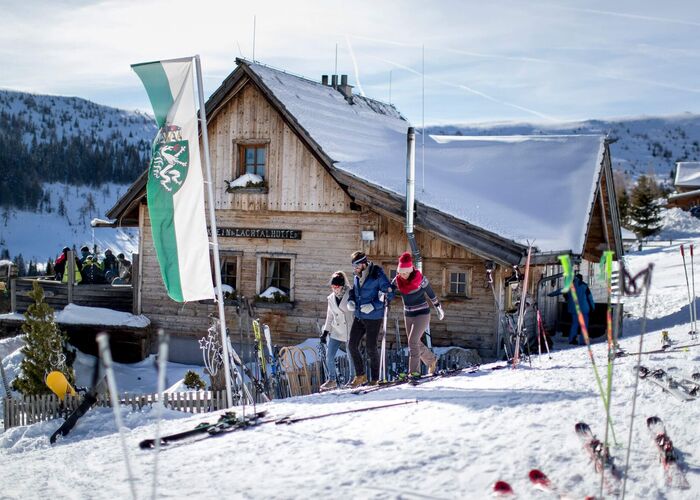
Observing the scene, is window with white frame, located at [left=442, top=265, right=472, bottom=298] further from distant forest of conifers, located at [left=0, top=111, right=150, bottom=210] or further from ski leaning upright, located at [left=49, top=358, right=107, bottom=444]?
distant forest of conifers, located at [left=0, top=111, right=150, bottom=210]

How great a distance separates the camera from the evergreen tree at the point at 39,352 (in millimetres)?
12656

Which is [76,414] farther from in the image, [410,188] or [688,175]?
[688,175]

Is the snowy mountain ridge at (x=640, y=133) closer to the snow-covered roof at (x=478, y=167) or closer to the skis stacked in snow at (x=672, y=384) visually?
the snow-covered roof at (x=478, y=167)

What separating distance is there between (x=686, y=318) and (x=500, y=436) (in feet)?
39.7

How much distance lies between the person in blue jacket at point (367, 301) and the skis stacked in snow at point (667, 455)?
183 inches

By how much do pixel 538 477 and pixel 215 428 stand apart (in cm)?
345

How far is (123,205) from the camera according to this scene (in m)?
18.6

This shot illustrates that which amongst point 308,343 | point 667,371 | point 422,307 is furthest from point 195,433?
point 308,343

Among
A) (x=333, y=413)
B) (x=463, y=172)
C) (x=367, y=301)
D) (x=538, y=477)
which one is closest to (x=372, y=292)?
(x=367, y=301)

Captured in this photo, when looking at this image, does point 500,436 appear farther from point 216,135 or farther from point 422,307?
point 216,135

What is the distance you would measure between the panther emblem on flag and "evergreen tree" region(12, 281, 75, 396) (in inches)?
158

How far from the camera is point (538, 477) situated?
210 inches

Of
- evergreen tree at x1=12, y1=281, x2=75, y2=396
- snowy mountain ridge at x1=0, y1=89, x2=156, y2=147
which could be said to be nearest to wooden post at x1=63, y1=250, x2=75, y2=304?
evergreen tree at x1=12, y1=281, x2=75, y2=396

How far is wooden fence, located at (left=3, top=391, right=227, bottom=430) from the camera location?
10.9 meters
